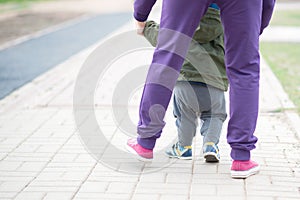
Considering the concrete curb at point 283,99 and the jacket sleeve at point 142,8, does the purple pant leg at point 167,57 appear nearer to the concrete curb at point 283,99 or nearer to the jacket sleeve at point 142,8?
the jacket sleeve at point 142,8

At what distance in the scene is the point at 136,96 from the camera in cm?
650

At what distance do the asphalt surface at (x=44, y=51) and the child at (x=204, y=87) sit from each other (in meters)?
3.42

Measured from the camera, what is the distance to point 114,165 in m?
4.14

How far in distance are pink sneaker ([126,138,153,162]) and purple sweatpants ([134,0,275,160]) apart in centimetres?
20

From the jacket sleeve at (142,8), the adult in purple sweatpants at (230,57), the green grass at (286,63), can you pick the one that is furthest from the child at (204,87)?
the green grass at (286,63)

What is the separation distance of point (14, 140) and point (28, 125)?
19.8 inches

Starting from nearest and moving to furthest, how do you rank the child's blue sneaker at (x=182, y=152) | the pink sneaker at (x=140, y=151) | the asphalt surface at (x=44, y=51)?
the pink sneaker at (x=140, y=151)
the child's blue sneaker at (x=182, y=152)
the asphalt surface at (x=44, y=51)

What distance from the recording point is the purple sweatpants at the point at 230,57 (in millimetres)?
3586

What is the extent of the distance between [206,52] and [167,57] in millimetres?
370

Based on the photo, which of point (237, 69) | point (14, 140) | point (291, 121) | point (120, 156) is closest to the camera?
point (237, 69)

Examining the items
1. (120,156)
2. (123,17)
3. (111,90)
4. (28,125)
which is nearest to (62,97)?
(111,90)

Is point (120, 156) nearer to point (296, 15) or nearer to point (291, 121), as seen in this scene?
point (291, 121)

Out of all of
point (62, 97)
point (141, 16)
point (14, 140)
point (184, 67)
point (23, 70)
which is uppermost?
point (141, 16)

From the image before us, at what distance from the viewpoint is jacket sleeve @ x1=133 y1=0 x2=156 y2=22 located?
3848mm
